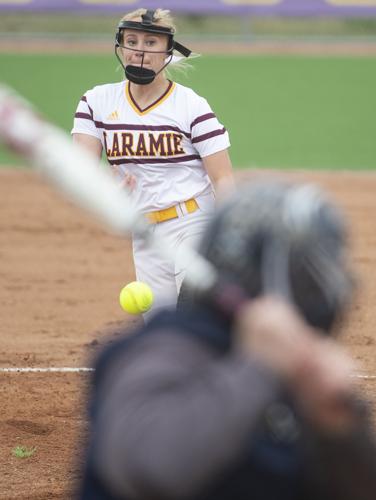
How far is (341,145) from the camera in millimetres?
18547

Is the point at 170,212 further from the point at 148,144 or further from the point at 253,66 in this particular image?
the point at 253,66

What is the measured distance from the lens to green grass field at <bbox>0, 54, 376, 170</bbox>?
59.0ft

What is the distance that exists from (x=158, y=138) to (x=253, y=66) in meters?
20.7

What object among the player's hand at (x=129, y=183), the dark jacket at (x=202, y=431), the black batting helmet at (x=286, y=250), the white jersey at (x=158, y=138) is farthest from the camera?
the white jersey at (x=158, y=138)

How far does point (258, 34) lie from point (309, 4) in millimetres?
2372

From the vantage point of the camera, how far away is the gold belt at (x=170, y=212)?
21.8 feet

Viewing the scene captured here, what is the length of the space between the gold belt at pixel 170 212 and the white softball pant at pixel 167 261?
2 centimetres

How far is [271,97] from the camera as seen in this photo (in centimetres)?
2314

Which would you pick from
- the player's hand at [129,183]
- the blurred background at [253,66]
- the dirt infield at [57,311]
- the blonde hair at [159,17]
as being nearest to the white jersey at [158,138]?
the player's hand at [129,183]

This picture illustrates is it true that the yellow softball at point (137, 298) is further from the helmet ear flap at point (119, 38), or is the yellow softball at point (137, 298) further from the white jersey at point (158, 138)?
the helmet ear flap at point (119, 38)

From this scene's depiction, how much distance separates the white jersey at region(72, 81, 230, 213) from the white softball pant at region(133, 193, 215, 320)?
0.11 metres

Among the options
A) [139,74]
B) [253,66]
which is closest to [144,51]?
[139,74]

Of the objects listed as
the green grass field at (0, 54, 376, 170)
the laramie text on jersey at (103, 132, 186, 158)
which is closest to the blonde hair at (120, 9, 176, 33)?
the laramie text on jersey at (103, 132, 186, 158)

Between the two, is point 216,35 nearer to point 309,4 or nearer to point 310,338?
point 309,4
